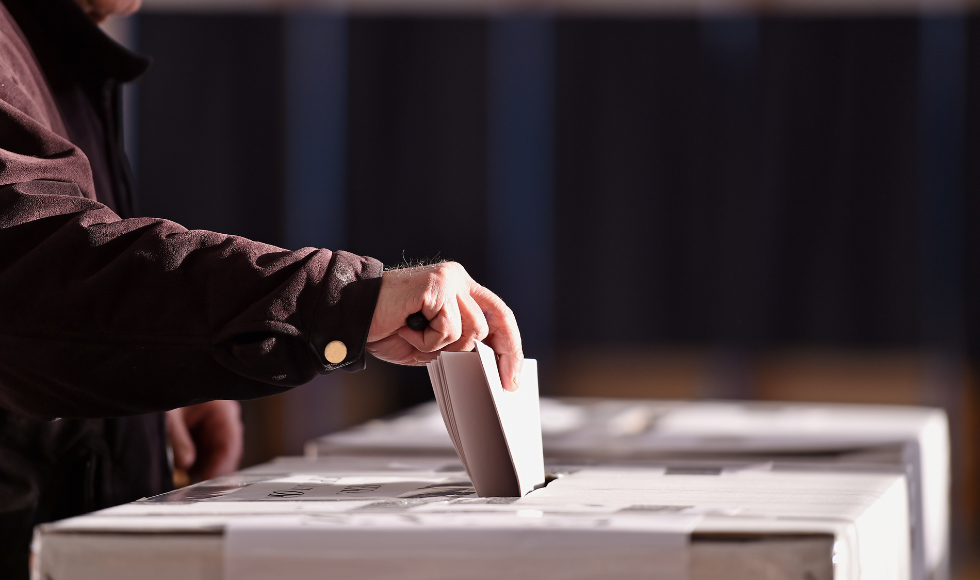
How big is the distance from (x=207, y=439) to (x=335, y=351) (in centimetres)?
62

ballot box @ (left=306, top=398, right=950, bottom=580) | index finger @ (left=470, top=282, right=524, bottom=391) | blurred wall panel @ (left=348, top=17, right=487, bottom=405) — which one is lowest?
ballot box @ (left=306, top=398, right=950, bottom=580)

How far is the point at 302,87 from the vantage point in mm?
3889

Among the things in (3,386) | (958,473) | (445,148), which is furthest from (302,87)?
(3,386)

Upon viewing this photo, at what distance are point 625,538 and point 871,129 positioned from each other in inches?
134

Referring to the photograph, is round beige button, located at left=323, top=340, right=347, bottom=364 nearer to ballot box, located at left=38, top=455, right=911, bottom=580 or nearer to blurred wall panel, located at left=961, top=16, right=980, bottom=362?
ballot box, located at left=38, top=455, right=911, bottom=580

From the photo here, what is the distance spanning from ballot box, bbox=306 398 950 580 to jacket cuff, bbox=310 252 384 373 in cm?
45

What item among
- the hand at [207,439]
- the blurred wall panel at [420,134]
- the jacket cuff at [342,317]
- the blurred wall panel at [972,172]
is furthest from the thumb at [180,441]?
the blurred wall panel at [972,172]

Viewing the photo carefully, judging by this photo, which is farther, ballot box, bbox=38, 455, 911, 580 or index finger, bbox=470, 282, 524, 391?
index finger, bbox=470, 282, 524, 391

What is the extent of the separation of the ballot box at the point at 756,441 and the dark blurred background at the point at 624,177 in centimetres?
224

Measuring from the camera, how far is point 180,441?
1.21 metres

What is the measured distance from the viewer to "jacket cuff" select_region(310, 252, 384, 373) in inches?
26.6

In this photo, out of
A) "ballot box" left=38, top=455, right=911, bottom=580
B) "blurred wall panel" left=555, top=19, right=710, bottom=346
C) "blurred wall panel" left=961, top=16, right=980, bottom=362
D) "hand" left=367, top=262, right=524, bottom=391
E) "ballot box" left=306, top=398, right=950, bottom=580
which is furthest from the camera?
"blurred wall panel" left=555, top=19, right=710, bottom=346

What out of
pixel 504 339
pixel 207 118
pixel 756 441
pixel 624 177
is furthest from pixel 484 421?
pixel 207 118

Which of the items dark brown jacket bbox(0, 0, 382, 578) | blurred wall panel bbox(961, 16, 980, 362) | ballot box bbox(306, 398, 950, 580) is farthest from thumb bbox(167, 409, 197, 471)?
blurred wall panel bbox(961, 16, 980, 362)
